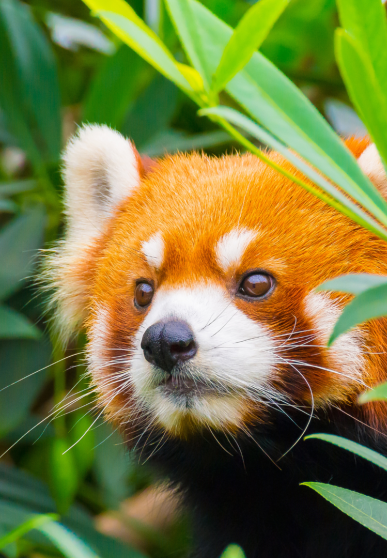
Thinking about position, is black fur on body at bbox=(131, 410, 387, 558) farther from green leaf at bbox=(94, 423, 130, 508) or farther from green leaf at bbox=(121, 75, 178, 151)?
green leaf at bbox=(121, 75, 178, 151)

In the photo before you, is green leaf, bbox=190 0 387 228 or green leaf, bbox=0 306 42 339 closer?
green leaf, bbox=190 0 387 228

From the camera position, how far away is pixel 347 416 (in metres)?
1.54

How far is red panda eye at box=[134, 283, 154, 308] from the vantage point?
1647mm

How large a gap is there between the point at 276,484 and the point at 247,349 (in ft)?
1.54

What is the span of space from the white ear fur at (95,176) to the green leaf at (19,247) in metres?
0.39

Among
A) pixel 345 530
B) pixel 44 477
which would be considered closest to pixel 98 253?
pixel 345 530

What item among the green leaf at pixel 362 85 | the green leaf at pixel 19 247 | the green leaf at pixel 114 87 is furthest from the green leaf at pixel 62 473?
the green leaf at pixel 362 85

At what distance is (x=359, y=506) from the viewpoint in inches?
41.0

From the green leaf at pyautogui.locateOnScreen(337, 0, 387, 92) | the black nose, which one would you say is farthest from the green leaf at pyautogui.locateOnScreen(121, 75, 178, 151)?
the green leaf at pyautogui.locateOnScreen(337, 0, 387, 92)

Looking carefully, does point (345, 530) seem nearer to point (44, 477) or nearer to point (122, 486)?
point (122, 486)

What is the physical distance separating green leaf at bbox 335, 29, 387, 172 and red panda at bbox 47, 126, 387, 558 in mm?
669

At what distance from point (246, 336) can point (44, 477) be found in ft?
5.54

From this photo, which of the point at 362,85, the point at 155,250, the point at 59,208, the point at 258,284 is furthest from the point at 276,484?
the point at 59,208

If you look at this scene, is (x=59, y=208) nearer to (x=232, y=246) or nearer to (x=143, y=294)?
(x=143, y=294)
